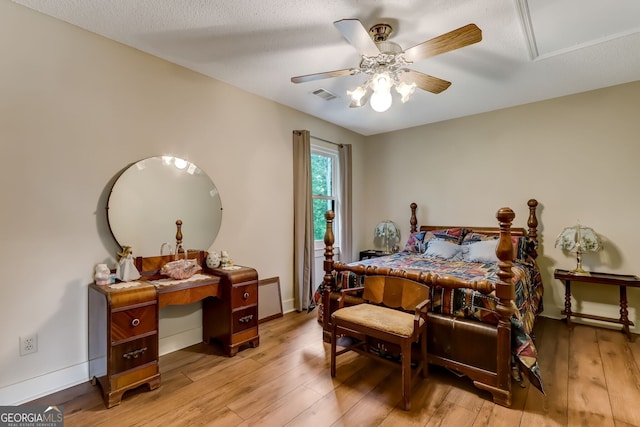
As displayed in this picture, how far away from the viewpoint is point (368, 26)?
7.22 ft

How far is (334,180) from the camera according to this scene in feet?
15.3

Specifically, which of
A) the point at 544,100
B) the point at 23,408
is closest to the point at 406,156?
the point at 544,100

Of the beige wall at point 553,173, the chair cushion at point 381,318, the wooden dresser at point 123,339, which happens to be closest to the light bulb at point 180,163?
the wooden dresser at point 123,339

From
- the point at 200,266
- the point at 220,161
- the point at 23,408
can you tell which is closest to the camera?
the point at 23,408

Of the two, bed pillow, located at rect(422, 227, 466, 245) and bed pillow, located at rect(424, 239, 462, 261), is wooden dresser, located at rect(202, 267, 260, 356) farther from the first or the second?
bed pillow, located at rect(422, 227, 466, 245)

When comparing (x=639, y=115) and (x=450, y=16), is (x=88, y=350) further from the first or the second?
(x=639, y=115)

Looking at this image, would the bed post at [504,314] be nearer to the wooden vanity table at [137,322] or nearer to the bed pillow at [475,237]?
the bed pillow at [475,237]

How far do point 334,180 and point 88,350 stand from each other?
3.48m

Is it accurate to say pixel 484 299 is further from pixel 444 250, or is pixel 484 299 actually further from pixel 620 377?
pixel 444 250

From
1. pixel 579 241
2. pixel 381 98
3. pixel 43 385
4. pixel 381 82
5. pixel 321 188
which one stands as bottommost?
pixel 43 385

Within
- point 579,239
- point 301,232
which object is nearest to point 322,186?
point 301,232

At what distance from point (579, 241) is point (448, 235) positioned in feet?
4.35

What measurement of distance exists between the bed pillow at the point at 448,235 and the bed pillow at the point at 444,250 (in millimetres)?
140

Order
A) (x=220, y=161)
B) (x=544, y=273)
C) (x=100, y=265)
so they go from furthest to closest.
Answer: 1. (x=544, y=273)
2. (x=220, y=161)
3. (x=100, y=265)
